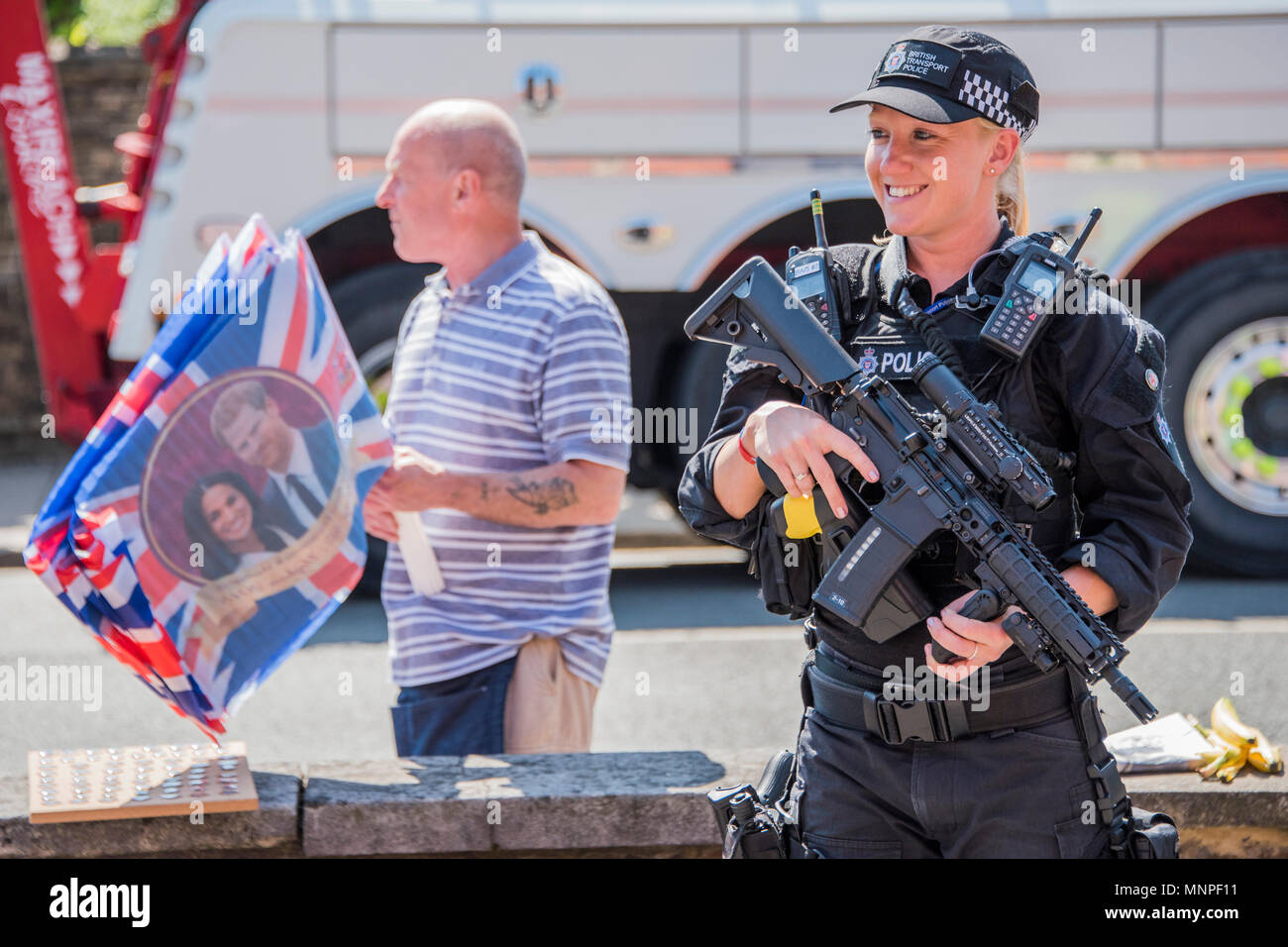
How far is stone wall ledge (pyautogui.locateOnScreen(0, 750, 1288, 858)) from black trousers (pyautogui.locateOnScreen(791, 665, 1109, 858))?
2.52ft

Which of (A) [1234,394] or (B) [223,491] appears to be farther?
(A) [1234,394]

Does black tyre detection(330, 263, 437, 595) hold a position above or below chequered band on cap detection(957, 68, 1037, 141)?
below

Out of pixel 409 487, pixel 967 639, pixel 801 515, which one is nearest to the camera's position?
pixel 967 639

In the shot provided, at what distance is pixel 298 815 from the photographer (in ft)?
9.82

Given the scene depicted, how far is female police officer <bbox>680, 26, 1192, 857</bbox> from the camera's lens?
2215 mm

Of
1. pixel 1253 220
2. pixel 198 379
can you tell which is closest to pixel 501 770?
pixel 198 379

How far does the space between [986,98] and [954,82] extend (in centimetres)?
5

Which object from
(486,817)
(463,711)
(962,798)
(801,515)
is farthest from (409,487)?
(962,798)

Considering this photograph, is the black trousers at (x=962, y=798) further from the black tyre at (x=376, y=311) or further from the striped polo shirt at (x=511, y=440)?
the black tyre at (x=376, y=311)

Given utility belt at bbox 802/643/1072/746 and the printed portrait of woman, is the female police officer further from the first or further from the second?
the printed portrait of woman

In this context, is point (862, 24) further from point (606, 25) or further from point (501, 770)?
point (501, 770)

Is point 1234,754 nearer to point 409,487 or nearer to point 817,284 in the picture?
point 817,284

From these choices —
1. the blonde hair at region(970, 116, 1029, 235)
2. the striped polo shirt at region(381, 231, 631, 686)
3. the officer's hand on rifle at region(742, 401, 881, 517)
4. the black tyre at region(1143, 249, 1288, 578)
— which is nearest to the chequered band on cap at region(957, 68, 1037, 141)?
the blonde hair at region(970, 116, 1029, 235)

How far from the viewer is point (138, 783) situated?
3006 mm
